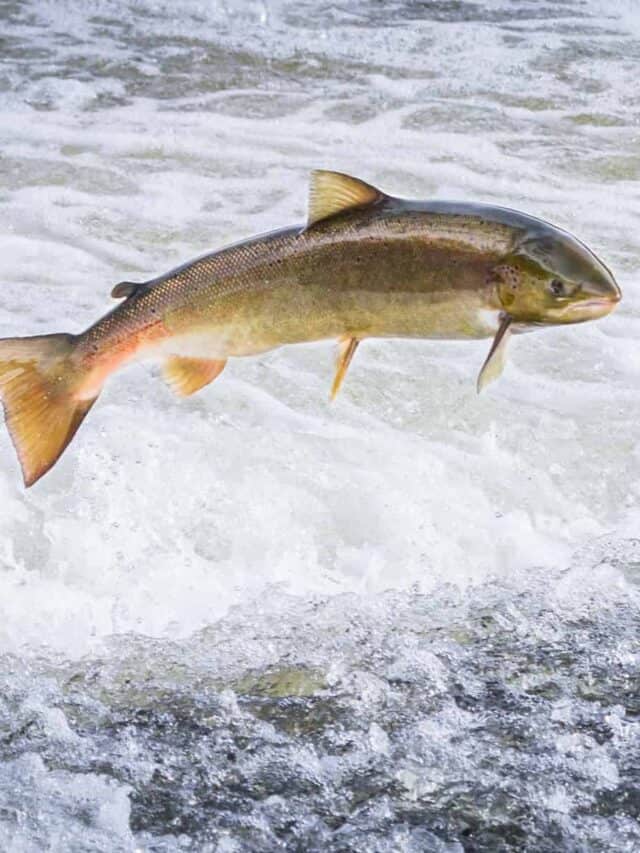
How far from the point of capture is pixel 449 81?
6.69 meters

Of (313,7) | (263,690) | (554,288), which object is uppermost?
(554,288)

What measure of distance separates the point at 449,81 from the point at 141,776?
4891 millimetres

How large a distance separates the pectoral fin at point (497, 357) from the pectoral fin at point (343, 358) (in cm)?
19

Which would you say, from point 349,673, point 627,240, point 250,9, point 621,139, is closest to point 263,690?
point 349,673

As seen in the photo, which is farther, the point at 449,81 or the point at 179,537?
the point at 449,81

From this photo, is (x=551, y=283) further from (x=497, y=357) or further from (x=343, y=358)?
(x=343, y=358)

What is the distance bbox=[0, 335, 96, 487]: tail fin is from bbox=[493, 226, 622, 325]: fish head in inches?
25.0

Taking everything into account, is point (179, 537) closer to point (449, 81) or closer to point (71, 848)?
point (71, 848)

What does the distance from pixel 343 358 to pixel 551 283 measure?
303 mm

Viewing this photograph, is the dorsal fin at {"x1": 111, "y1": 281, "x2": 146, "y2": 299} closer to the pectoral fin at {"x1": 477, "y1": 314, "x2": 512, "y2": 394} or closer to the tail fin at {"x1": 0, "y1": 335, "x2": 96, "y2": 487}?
the tail fin at {"x1": 0, "y1": 335, "x2": 96, "y2": 487}

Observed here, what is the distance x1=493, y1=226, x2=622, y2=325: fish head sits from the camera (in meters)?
1.89

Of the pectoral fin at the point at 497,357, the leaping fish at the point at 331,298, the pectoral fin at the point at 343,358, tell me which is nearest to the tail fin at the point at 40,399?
the leaping fish at the point at 331,298

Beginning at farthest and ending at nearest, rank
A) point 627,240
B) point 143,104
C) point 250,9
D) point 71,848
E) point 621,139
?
point 250,9 → point 143,104 → point 621,139 → point 627,240 → point 71,848

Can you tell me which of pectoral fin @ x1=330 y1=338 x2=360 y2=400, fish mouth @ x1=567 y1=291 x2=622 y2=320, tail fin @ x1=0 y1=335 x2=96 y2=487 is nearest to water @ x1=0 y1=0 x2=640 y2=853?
tail fin @ x1=0 y1=335 x2=96 y2=487
